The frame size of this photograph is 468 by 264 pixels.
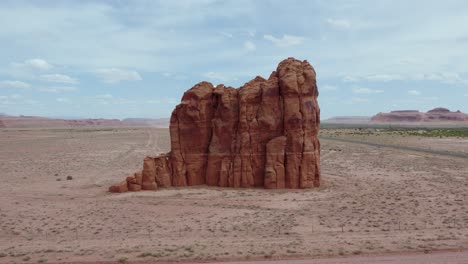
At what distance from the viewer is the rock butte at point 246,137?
98.9ft

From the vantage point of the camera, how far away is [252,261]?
16.2 metres

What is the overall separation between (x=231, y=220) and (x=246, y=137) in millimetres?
9775

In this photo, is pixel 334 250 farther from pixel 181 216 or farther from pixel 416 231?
pixel 181 216

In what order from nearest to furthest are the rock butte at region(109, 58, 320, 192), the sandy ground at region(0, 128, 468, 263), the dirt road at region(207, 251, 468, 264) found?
the dirt road at region(207, 251, 468, 264) → the sandy ground at region(0, 128, 468, 263) → the rock butte at region(109, 58, 320, 192)

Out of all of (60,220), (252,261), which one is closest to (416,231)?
(252,261)

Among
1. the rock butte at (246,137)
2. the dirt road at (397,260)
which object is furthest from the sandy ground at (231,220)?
the rock butte at (246,137)

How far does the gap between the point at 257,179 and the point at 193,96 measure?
8.29 metres

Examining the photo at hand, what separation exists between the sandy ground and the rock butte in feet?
5.84

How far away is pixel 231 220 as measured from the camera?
22.3 m

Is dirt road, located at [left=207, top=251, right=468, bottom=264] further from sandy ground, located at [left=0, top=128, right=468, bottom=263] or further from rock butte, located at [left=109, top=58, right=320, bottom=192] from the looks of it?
rock butte, located at [left=109, top=58, right=320, bottom=192]

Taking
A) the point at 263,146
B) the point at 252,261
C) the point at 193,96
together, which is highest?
the point at 193,96

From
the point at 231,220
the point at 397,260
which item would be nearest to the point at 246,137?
the point at 231,220

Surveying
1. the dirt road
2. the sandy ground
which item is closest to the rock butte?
Answer: the sandy ground

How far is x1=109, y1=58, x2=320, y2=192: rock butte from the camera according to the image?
30.2 metres
